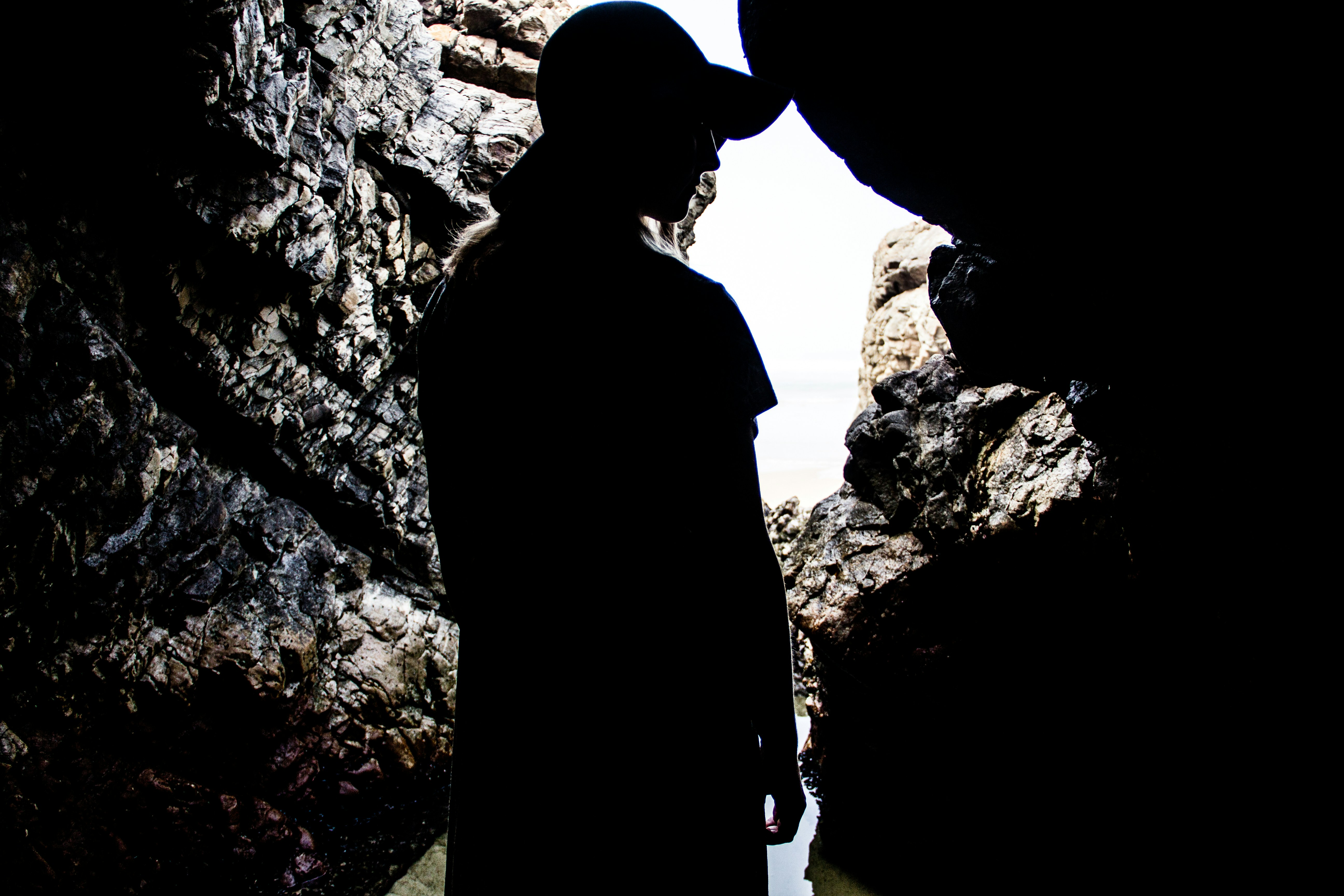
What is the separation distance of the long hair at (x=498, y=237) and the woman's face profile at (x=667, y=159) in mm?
47

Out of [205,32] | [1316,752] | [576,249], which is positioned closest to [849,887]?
[1316,752]

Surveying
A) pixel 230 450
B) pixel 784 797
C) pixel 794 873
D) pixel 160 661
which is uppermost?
pixel 230 450

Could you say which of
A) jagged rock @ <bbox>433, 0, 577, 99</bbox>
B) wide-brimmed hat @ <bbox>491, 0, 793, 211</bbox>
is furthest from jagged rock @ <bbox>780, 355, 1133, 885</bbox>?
jagged rock @ <bbox>433, 0, 577, 99</bbox>

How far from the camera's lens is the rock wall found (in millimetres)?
3521

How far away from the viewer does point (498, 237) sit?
1120mm

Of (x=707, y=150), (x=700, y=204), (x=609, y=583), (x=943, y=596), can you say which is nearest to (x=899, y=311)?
(x=700, y=204)

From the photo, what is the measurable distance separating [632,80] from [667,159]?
145 millimetres

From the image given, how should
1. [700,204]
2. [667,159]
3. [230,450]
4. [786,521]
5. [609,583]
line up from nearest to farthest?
[609,583] < [667,159] < [230,450] < [700,204] < [786,521]

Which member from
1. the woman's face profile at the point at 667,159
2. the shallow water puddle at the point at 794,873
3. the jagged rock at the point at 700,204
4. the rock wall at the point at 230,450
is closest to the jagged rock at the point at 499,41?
the rock wall at the point at 230,450

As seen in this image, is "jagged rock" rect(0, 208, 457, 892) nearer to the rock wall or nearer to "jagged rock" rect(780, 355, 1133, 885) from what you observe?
the rock wall

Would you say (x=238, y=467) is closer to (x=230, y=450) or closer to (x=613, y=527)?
(x=230, y=450)

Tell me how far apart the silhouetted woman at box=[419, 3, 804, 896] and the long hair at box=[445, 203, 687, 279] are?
0.01m

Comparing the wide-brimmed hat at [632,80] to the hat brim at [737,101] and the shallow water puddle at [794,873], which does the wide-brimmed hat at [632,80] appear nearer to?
the hat brim at [737,101]

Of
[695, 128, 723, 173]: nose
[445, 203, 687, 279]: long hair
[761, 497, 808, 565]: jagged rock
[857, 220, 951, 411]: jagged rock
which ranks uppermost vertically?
[857, 220, 951, 411]: jagged rock
